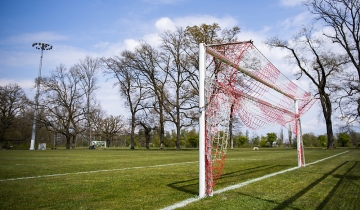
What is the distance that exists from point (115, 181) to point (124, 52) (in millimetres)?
37263

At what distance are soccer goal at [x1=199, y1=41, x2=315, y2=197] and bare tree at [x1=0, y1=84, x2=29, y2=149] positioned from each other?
5149cm

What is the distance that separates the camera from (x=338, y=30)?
3153 centimetres

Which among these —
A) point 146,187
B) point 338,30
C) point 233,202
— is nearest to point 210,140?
point 233,202

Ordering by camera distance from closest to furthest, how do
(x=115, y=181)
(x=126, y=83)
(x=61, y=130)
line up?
(x=115, y=181) → (x=126, y=83) → (x=61, y=130)

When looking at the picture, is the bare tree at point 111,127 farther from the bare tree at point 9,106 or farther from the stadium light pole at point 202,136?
the stadium light pole at point 202,136

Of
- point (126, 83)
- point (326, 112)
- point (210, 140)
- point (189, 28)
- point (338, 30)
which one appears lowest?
point (210, 140)

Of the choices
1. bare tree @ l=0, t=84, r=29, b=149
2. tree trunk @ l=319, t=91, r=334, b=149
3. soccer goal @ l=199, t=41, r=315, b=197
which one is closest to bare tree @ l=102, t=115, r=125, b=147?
A: bare tree @ l=0, t=84, r=29, b=149

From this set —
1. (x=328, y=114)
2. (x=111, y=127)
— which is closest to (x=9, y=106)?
(x=111, y=127)

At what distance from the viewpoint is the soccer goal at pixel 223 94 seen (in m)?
5.56

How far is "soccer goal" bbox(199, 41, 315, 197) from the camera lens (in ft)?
18.2

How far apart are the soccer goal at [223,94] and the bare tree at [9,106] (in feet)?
169

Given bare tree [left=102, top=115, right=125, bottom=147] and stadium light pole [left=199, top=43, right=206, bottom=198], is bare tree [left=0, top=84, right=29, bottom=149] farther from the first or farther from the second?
stadium light pole [left=199, top=43, right=206, bottom=198]

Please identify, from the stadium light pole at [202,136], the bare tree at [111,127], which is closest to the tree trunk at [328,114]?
the stadium light pole at [202,136]

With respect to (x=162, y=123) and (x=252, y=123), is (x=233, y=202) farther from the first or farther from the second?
(x=162, y=123)
